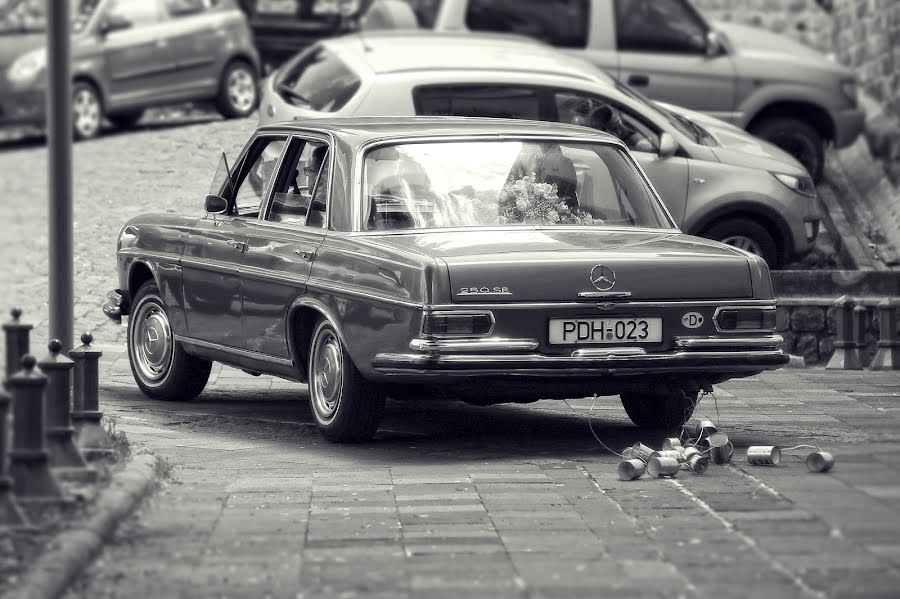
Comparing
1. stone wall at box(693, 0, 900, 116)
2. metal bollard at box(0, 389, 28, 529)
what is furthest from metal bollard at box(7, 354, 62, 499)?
stone wall at box(693, 0, 900, 116)

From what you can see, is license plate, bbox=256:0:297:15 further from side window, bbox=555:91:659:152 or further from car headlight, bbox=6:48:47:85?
side window, bbox=555:91:659:152

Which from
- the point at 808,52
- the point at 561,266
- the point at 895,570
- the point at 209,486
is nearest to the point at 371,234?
the point at 561,266

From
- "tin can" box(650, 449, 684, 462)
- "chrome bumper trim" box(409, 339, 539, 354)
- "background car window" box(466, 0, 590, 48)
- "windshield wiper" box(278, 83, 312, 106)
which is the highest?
"background car window" box(466, 0, 590, 48)

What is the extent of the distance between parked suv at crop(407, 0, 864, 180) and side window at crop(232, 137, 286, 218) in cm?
769

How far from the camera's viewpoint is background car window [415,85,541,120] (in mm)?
14039

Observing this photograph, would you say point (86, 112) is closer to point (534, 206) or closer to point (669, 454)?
point (534, 206)

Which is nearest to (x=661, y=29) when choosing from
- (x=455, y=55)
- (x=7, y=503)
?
(x=455, y=55)

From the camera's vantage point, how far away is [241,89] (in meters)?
22.7

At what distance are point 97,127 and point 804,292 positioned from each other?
10.5 meters

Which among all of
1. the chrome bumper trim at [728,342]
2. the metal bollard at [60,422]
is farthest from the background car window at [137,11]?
the metal bollard at [60,422]

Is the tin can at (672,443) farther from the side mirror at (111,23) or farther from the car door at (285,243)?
the side mirror at (111,23)

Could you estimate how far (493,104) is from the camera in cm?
1412

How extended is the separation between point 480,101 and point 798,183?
2402 mm

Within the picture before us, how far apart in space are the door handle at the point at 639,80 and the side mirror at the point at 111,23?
6.55m
